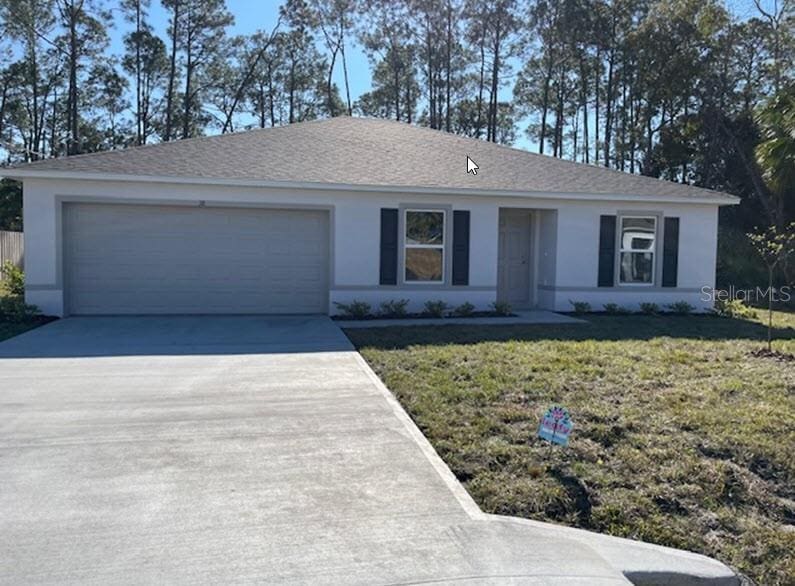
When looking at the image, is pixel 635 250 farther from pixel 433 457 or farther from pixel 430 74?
pixel 430 74

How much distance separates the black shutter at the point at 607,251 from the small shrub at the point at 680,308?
1.46 m

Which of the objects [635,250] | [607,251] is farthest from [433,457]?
[635,250]

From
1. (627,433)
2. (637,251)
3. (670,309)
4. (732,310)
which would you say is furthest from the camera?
(732,310)

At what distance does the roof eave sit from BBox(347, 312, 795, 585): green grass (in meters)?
4.01

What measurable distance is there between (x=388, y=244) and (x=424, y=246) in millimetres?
800

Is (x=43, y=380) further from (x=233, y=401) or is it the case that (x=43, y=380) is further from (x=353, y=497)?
(x=353, y=497)

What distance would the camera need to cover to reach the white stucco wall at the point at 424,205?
37.2 ft

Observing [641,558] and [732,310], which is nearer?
[641,558]

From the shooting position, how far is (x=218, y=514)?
3.74 meters

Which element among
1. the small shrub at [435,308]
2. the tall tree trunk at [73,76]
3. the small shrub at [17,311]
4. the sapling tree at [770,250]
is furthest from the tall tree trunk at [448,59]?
the small shrub at [17,311]

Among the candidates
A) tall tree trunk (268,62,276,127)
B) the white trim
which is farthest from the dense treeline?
the white trim

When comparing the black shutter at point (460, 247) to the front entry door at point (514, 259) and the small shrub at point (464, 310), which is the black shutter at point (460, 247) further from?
the front entry door at point (514, 259)

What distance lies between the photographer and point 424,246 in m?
13.0

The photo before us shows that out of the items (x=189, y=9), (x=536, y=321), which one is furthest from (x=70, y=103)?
(x=536, y=321)
